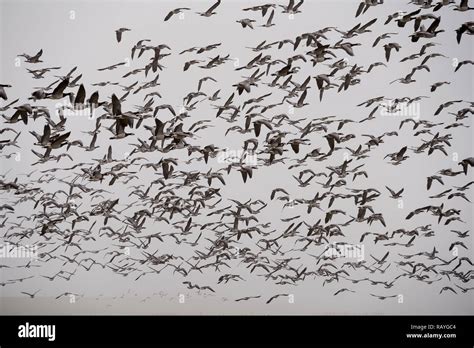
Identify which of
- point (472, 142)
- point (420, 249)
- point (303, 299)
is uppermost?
point (472, 142)

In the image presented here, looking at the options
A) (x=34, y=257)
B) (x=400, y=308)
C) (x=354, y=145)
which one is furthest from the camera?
(x=354, y=145)

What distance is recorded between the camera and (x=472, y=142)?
94.1ft

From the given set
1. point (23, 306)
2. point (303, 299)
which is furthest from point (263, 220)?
point (23, 306)

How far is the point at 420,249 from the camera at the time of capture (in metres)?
30.6

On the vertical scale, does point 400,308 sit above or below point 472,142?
below
